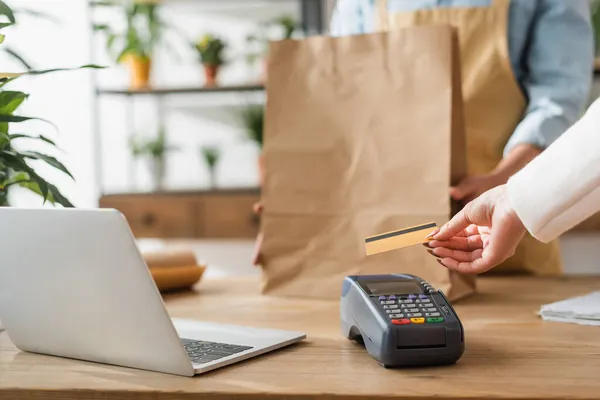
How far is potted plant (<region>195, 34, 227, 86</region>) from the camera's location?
10.4 ft

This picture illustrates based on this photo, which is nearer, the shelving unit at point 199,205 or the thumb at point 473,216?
the thumb at point 473,216

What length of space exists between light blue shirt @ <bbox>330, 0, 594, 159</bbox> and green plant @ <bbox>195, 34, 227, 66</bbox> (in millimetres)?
1775

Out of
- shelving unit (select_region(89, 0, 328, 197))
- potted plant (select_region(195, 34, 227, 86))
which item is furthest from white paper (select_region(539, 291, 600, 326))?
potted plant (select_region(195, 34, 227, 86))

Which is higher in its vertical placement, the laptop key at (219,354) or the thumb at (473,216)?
the thumb at (473,216)

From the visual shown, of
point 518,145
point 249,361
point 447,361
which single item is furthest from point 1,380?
point 518,145

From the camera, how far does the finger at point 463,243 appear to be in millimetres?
850

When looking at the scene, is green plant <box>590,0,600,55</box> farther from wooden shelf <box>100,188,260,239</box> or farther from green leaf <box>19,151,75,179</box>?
green leaf <box>19,151,75,179</box>

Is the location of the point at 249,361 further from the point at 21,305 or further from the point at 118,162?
the point at 118,162

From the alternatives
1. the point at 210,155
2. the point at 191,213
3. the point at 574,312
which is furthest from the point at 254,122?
the point at 574,312

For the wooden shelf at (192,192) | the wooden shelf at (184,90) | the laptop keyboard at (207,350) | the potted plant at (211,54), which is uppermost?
the potted plant at (211,54)

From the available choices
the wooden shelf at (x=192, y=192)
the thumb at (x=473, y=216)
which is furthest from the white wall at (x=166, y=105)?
the thumb at (x=473, y=216)

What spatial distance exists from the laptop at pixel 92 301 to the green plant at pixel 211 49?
2435mm

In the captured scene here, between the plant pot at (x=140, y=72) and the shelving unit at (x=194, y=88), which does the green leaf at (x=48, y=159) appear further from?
the plant pot at (x=140, y=72)

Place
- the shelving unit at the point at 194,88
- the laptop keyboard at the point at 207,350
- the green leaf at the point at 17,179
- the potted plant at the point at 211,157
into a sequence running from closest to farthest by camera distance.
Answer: the laptop keyboard at the point at 207,350 → the green leaf at the point at 17,179 → the shelving unit at the point at 194,88 → the potted plant at the point at 211,157
